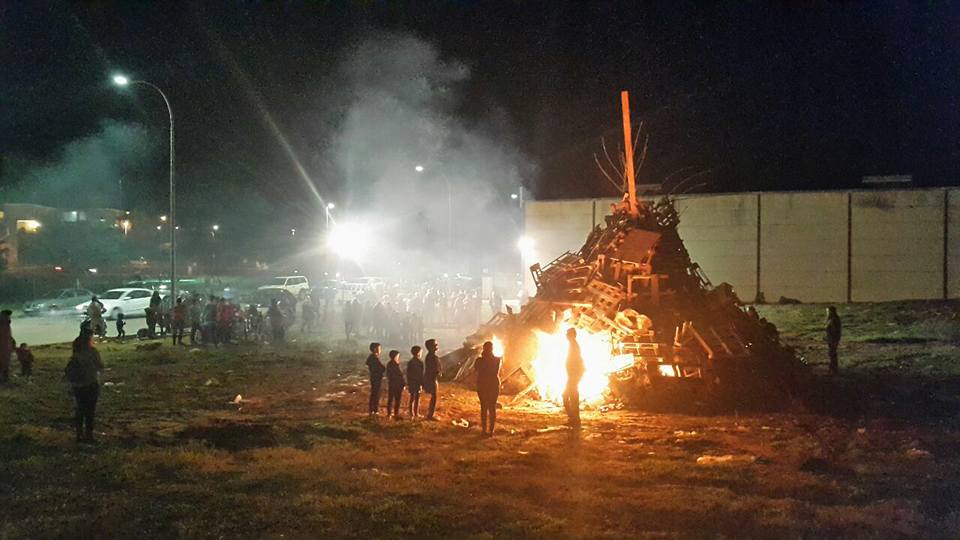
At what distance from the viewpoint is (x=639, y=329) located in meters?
13.6

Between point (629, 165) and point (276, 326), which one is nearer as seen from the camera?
point (629, 165)

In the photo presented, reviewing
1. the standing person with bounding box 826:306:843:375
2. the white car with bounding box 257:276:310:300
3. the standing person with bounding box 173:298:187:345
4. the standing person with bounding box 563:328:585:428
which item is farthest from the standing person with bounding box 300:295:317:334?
the standing person with bounding box 563:328:585:428

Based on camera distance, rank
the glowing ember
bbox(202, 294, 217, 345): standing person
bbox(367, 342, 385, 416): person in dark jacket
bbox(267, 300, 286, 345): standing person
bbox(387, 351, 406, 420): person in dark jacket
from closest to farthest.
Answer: bbox(387, 351, 406, 420): person in dark jacket
bbox(367, 342, 385, 416): person in dark jacket
the glowing ember
bbox(202, 294, 217, 345): standing person
bbox(267, 300, 286, 345): standing person

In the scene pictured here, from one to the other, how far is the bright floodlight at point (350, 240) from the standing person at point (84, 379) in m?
39.0

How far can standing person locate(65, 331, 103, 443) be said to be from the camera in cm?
991

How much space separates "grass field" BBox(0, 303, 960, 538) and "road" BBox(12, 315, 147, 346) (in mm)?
9690

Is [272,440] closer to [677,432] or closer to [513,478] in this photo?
[513,478]

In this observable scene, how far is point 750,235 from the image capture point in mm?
32094

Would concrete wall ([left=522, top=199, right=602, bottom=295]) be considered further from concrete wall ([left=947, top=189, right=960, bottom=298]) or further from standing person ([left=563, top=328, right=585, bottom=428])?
standing person ([left=563, top=328, right=585, bottom=428])

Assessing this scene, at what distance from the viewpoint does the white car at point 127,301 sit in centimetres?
3114

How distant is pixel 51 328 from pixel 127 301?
4568mm

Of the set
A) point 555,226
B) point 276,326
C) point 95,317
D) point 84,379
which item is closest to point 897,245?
point 555,226

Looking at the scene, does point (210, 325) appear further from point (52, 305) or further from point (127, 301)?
point (52, 305)

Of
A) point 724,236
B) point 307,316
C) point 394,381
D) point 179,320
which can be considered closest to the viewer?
point 394,381
